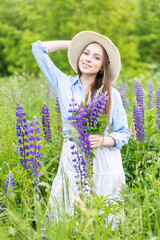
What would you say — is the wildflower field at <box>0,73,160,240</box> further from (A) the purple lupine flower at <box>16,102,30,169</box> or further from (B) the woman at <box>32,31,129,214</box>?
(B) the woman at <box>32,31,129,214</box>

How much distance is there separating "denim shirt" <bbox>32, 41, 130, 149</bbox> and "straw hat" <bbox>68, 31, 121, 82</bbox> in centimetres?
26

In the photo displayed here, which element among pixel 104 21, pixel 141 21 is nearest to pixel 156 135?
pixel 104 21

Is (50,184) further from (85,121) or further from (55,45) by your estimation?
(55,45)

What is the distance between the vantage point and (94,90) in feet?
9.08

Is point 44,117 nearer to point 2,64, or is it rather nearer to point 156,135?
point 156,135

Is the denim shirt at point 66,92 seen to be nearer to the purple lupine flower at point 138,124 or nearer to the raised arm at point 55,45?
the raised arm at point 55,45

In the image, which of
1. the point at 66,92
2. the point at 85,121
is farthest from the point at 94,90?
the point at 85,121

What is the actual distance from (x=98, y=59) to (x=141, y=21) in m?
18.8

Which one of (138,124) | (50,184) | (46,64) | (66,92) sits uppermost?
(46,64)

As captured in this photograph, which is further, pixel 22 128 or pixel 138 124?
pixel 138 124

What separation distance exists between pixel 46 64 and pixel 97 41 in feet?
1.67

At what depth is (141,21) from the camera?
20.1m

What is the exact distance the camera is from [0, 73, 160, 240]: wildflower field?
1.90 metres

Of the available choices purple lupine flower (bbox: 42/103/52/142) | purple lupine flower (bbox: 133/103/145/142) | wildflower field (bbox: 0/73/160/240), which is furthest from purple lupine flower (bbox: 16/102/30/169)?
purple lupine flower (bbox: 133/103/145/142)
